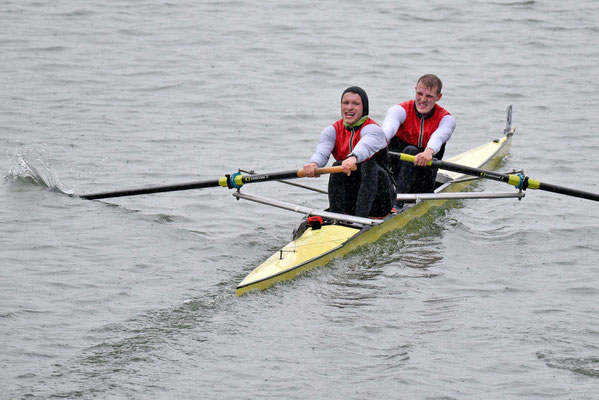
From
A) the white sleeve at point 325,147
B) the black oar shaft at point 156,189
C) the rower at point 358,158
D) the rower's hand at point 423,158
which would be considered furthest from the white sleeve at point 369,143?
the black oar shaft at point 156,189

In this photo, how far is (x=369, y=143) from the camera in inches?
394

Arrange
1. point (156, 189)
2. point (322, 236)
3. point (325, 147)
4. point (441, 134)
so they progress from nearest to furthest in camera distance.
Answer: point (322, 236)
point (325, 147)
point (156, 189)
point (441, 134)

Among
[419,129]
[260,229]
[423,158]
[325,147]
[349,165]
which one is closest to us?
[349,165]

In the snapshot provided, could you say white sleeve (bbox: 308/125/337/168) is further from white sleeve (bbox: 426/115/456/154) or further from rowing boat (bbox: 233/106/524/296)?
white sleeve (bbox: 426/115/456/154)

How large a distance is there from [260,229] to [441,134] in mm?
2684

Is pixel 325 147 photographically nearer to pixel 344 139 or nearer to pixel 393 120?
pixel 344 139

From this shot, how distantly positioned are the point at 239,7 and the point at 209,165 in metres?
13.5

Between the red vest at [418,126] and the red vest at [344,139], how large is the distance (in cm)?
166

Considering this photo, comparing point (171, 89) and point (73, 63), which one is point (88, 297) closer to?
point (171, 89)

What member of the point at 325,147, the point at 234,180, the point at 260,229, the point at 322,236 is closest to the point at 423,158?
the point at 325,147

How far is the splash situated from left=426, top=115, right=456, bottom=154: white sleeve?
205 inches

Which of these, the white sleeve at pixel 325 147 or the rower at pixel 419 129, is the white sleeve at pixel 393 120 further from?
the white sleeve at pixel 325 147

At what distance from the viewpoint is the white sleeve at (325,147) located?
33.3 ft

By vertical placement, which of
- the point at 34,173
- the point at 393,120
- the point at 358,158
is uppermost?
the point at 393,120
